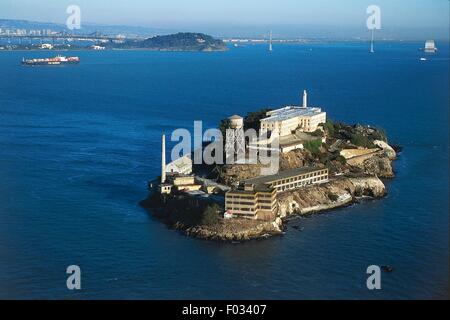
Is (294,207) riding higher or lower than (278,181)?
lower

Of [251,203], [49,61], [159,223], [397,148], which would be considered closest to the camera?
[251,203]

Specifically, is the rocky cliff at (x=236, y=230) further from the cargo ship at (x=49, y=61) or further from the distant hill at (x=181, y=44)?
the distant hill at (x=181, y=44)

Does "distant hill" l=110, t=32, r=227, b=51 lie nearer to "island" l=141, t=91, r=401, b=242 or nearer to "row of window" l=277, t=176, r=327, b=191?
"island" l=141, t=91, r=401, b=242

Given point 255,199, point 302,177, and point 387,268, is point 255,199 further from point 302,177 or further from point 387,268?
point 387,268

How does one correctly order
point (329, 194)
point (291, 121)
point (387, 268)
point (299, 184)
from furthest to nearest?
1. point (291, 121)
2. point (299, 184)
3. point (329, 194)
4. point (387, 268)

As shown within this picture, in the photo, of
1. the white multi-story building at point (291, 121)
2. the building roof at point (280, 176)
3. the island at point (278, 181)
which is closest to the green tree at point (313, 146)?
the island at point (278, 181)

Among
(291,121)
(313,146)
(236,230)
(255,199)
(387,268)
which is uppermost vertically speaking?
(291,121)

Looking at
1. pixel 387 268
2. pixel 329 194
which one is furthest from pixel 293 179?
pixel 387 268
